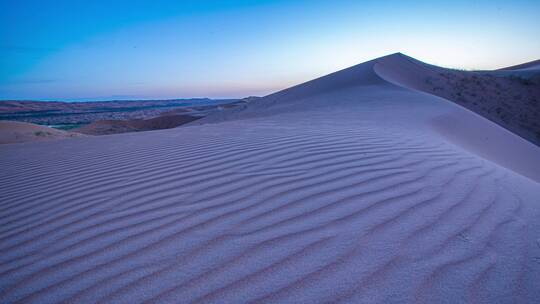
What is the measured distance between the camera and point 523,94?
14555mm

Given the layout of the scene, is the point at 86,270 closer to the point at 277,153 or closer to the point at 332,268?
the point at 332,268

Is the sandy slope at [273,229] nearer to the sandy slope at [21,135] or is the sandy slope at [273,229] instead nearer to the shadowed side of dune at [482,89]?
the sandy slope at [21,135]

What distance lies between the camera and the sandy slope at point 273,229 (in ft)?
4.74

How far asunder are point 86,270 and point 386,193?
1892 mm

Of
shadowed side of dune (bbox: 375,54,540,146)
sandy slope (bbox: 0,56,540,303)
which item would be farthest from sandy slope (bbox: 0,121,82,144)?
shadowed side of dune (bbox: 375,54,540,146)

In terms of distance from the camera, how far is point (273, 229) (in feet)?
6.22

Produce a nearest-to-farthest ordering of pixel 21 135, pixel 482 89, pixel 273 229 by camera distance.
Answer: pixel 273 229, pixel 21 135, pixel 482 89

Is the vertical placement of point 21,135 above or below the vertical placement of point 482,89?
below

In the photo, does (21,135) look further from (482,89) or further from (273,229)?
(482,89)

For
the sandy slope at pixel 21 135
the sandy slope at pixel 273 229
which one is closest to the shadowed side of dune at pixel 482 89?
the sandy slope at pixel 273 229

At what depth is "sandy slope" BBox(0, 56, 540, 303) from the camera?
1.44m

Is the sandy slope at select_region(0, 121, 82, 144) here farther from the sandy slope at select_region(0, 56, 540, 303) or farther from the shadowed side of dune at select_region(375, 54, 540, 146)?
the shadowed side of dune at select_region(375, 54, 540, 146)

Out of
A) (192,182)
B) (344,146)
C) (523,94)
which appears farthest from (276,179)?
(523,94)

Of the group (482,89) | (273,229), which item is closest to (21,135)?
(273,229)
